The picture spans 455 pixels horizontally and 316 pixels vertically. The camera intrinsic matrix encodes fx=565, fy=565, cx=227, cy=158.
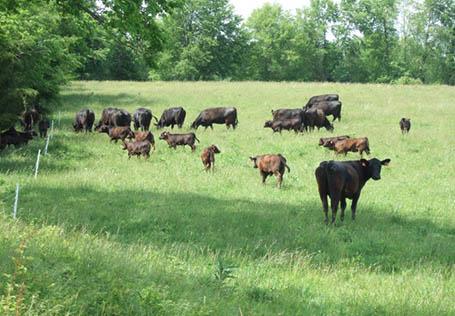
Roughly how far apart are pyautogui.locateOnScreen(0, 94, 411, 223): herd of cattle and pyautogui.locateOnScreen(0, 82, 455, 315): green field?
52cm

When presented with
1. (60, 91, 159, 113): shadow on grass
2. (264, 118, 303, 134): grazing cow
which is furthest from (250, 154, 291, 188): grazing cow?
(60, 91, 159, 113): shadow on grass

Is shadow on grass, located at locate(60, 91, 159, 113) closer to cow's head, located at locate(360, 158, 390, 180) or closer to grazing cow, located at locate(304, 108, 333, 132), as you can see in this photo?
grazing cow, located at locate(304, 108, 333, 132)

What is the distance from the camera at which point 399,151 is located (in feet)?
74.5

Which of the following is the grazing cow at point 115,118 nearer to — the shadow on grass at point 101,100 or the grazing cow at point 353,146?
the shadow on grass at point 101,100

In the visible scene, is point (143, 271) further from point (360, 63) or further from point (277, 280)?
point (360, 63)

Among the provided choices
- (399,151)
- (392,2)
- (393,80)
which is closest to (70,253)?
(399,151)

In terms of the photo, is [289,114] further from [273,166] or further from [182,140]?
[273,166]

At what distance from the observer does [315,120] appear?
2980 centimetres

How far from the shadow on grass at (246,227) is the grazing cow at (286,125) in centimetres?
1448

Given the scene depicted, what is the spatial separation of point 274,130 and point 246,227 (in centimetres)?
1735

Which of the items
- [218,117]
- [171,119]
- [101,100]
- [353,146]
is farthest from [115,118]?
[101,100]

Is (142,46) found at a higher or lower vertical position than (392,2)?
lower

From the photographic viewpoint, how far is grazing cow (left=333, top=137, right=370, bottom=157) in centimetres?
2164

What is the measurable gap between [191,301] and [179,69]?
81.1 meters
